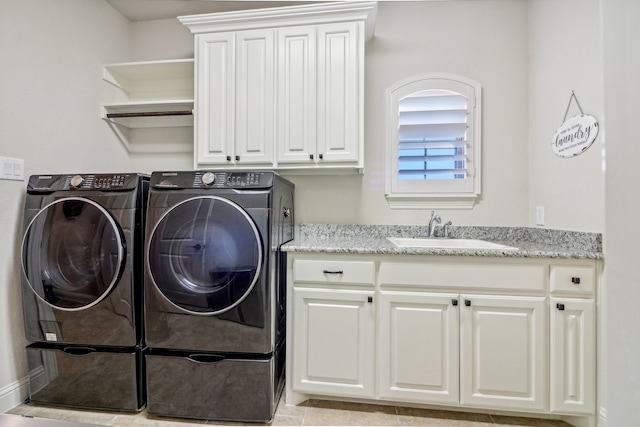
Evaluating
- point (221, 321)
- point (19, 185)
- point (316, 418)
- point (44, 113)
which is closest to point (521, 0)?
point (221, 321)

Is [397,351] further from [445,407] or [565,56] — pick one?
[565,56]

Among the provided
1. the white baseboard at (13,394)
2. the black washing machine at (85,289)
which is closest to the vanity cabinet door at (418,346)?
the black washing machine at (85,289)

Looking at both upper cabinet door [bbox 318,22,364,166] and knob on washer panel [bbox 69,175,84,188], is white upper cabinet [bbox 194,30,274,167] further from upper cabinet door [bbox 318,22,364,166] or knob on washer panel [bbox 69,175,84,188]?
knob on washer panel [bbox 69,175,84,188]

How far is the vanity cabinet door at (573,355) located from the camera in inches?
52.5

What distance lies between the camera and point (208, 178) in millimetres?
1457

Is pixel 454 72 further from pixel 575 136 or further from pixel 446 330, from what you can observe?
pixel 446 330

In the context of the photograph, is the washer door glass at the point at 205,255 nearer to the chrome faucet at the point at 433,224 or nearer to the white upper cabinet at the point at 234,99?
the white upper cabinet at the point at 234,99

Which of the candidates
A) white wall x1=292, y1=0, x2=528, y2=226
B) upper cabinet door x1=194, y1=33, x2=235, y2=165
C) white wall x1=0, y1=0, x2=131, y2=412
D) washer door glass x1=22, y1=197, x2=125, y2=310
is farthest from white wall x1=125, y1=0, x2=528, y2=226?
white wall x1=0, y1=0, x2=131, y2=412

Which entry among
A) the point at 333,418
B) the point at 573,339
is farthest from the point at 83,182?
the point at 573,339

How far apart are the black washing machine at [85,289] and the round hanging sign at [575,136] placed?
2.42 metres

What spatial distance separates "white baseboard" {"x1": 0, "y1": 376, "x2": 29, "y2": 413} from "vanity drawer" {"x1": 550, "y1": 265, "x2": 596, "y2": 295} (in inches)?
113

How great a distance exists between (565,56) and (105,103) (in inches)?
123

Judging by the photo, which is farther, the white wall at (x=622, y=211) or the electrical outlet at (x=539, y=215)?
the electrical outlet at (x=539, y=215)

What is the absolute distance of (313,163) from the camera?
1.87 m
